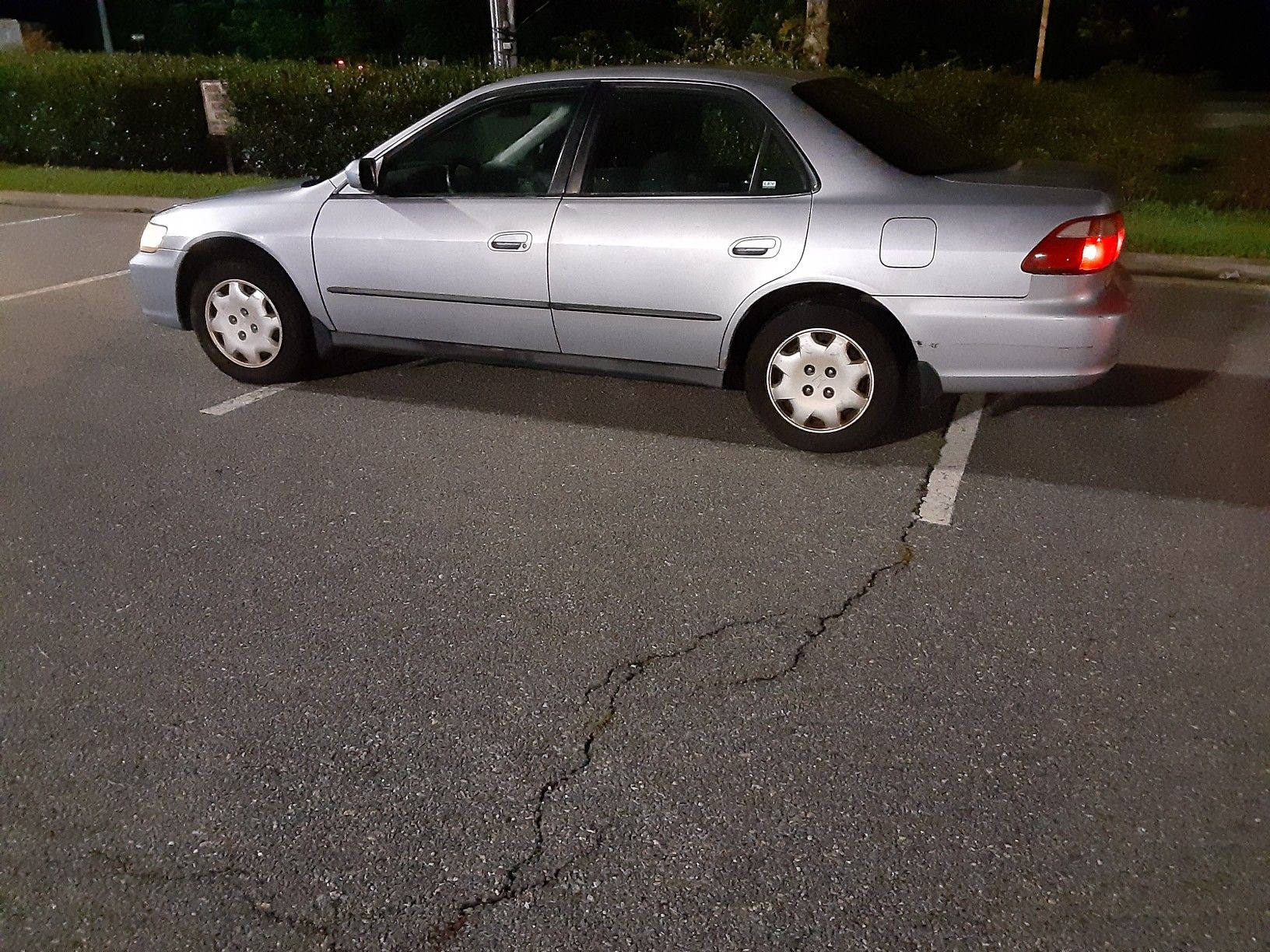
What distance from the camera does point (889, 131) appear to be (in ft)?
17.3

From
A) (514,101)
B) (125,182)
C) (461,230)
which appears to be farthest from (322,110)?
(461,230)

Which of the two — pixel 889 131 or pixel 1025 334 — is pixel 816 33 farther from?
pixel 1025 334

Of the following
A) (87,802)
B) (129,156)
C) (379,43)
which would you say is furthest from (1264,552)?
(379,43)

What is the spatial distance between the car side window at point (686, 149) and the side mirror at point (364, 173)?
1074mm

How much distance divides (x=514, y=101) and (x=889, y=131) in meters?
1.77

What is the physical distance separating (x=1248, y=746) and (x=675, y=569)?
186 cm

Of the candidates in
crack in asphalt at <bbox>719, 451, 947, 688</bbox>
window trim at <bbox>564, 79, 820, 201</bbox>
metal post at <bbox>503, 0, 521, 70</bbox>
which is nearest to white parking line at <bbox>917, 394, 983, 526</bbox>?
crack in asphalt at <bbox>719, 451, 947, 688</bbox>

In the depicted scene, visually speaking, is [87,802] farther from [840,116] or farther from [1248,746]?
[840,116]

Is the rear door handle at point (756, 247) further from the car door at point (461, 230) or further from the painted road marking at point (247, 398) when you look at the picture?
the painted road marking at point (247, 398)

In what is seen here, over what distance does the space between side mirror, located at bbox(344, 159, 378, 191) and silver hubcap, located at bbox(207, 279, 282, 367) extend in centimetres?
85

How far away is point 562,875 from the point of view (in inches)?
104

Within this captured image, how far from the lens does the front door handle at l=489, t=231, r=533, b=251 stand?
5309mm

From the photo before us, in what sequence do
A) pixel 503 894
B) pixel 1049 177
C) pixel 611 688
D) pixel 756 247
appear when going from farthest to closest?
1. pixel 1049 177
2. pixel 756 247
3. pixel 611 688
4. pixel 503 894

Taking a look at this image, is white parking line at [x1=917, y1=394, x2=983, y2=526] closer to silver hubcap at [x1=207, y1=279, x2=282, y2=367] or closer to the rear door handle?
the rear door handle
